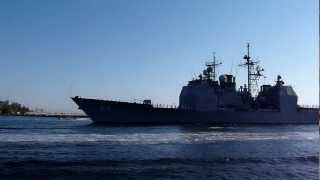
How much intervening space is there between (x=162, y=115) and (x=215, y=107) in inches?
357

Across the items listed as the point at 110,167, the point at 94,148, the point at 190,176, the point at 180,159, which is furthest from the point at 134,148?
the point at 190,176

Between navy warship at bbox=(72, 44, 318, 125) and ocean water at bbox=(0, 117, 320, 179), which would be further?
navy warship at bbox=(72, 44, 318, 125)

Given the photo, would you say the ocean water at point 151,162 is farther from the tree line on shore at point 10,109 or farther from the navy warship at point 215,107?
the tree line on shore at point 10,109

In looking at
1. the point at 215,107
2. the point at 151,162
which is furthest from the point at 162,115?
the point at 151,162

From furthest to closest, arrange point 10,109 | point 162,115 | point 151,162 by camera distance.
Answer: point 10,109
point 162,115
point 151,162

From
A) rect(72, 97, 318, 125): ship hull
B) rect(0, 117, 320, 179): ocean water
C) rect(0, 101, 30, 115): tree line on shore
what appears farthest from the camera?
rect(0, 101, 30, 115): tree line on shore

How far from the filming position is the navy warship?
220 ft

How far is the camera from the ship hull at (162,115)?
66.6 m

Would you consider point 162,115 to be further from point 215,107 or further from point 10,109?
point 10,109

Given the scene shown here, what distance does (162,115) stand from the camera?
228 ft

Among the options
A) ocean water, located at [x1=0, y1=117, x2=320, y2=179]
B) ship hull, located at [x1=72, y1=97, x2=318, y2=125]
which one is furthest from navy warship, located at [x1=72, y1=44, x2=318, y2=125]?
ocean water, located at [x1=0, y1=117, x2=320, y2=179]

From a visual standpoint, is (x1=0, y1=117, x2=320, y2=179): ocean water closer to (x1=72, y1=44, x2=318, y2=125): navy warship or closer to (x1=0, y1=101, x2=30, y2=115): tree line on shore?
(x1=72, y1=44, x2=318, y2=125): navy warship

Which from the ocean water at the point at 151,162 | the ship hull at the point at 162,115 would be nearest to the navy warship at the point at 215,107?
the ship hull at the point at 162,115

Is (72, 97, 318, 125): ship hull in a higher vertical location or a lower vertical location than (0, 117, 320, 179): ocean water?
higher
